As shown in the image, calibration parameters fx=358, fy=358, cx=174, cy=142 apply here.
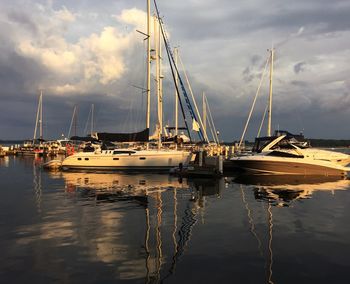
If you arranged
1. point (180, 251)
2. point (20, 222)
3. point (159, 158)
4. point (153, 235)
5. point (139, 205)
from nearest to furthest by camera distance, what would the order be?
point (180, 251), point (153, 235), point (20, 222), point (139, 205), point (159, 158)

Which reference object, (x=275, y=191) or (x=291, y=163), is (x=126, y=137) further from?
(x=275, y=191)

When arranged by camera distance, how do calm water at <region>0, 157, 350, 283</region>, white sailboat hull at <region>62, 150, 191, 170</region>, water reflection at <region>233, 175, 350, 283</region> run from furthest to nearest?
white sailboat hull at <region>62, 150, 191, 170</region> < water reflection at <region>233, 175, 350, 283</region> < calm water at <region>0, 157, 350, 283</region>

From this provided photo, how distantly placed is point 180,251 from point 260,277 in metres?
2.66

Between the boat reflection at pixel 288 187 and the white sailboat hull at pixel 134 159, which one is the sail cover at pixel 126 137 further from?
the boat reflection at pixel 288 187

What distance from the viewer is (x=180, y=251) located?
10461mm

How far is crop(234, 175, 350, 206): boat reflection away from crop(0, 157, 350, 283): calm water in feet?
0.64

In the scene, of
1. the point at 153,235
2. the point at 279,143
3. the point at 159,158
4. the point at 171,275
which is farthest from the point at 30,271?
the point at 279,143

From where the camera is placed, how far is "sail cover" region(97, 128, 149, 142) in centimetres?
3750

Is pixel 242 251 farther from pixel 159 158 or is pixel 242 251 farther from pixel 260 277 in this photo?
pixel 159 158

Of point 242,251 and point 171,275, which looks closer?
point 171,275

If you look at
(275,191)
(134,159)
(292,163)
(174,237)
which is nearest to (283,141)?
(292,163)

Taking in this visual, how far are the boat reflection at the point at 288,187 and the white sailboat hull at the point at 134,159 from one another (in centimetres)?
792

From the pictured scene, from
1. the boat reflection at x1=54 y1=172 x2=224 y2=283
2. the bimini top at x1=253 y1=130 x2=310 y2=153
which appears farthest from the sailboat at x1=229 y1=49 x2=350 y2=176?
the boat reflection at x1=54 y1=172 x2=224 y2=283

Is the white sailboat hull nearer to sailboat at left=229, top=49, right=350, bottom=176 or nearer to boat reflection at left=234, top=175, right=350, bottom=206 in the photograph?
sailboat at left=229, top=49, right=350, bottom=176
